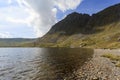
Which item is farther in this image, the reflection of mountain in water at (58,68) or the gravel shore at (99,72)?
the reflection of mountain in water at (58,68)

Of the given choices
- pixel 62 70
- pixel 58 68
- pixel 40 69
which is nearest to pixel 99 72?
pixel 62 70

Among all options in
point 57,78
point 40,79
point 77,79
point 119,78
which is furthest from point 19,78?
point 119,78

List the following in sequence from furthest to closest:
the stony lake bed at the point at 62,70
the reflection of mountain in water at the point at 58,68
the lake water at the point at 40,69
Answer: the reflection of mountain in water at the point at 58,68 → the lake water at the point at 40,69 → the stony lake bed at the point at 62,70

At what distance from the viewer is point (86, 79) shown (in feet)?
137

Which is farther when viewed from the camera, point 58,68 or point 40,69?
point 58,68

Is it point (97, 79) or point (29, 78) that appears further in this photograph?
point (29, 78)

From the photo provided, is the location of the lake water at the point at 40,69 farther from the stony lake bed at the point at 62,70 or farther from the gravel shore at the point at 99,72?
the gravel shore at the point at 99,72

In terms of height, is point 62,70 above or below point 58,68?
below

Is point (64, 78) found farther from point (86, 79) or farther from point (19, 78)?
point (19, 78)

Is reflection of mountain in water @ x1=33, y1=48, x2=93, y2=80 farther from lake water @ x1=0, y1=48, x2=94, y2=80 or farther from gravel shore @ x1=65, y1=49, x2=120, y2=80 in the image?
gravel shore @ x1=65, y1=49, x2=120, y2=80

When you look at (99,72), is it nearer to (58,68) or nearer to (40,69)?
(58,68)

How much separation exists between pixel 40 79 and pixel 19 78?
4.95 metres

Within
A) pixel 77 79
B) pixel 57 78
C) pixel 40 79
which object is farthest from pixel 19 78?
pixel 77 79

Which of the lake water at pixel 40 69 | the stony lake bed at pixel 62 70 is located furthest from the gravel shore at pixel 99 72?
the lake water at pixel 40 69
